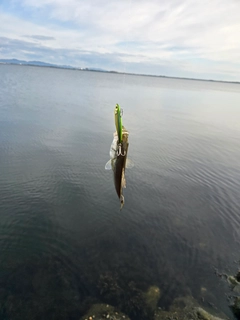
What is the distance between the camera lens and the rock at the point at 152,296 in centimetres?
1027

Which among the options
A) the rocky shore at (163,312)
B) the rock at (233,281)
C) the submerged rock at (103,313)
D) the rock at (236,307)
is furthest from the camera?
the rock at (233,281)

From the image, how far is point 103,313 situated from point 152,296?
2298 millimetres

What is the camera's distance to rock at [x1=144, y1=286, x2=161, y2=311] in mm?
10266

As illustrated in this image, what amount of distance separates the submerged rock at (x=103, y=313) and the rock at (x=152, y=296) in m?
1.18

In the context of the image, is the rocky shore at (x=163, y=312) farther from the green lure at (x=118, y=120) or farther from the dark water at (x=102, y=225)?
the green lure at (x=118, y=120)

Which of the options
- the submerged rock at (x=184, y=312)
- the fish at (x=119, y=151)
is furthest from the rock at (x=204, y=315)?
the fish at (x=119, y=151)

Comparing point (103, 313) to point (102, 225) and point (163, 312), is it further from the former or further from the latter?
point (102, 225)

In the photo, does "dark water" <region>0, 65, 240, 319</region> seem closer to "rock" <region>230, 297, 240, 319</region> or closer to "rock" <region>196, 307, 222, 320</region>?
"rock" <region>230, 297, 240, 319</region>

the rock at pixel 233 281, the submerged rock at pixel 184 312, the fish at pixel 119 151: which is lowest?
the submerged rock at pixel 184 312

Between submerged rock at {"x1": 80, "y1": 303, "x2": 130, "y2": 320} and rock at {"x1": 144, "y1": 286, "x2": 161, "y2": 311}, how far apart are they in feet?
3.87

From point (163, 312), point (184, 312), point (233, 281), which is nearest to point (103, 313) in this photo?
point (163, 312)

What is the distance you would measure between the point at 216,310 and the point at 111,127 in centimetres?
2710

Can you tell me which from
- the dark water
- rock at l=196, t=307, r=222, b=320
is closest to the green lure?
the dark water

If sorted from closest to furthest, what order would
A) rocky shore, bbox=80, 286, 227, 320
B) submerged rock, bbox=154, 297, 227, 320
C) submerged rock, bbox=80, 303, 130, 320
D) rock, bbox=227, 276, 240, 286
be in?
submerged rock, bbox=80, 303, 130, 320, rocky shore, bbox=80, 286, 227, 320, submerged rock, bbox=154, 297, 227, 320, rock, bbox=227, 276, 240, 286
